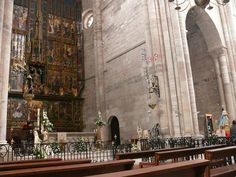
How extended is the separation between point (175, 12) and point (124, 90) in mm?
6370

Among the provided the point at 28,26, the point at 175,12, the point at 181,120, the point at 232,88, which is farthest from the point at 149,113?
the point at 28,26

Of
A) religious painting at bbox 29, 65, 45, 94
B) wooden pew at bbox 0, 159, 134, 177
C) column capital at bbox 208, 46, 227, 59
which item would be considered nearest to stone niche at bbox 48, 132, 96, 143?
religious painting at bbox 29, 65, 45, 94

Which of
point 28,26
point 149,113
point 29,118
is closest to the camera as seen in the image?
point 149,113

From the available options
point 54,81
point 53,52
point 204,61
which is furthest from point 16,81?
point 204,61

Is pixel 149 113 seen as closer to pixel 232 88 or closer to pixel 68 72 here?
pixel 232 88

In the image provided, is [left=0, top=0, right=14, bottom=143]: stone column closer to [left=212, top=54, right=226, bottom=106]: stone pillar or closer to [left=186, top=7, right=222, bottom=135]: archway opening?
[left=186, top=7, right=222, bottom=135]: archway opening

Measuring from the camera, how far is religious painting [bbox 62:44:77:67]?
23.5m

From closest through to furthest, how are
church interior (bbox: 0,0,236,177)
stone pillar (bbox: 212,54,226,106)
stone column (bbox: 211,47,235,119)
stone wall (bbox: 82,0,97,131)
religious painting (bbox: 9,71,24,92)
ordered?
church interior (bbox: 0,0,236,177)
stone column (bbox: 211,47,235,119)
stone pillar (bbox: 212,54,226,106)
religious painting (bbox: 9,71,24,92)
stone wall (bbox: 82,0,97,131)

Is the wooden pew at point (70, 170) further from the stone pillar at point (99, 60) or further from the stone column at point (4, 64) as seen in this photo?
the stone pillar at point (99, 60)

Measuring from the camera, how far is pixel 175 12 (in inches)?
634

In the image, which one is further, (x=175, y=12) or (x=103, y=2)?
(x=103, y=2)


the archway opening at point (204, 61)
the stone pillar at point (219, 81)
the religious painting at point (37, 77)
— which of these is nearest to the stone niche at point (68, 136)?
the religious painting at point (37, 77)

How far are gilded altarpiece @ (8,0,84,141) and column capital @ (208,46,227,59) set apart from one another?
38.7 ft

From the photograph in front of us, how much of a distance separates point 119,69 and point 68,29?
27.9ft
